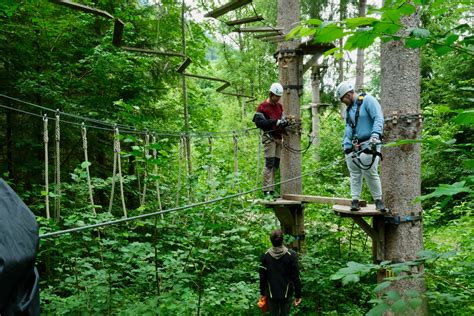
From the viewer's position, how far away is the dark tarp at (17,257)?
87 cm

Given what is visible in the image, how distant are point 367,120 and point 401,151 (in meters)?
0.41

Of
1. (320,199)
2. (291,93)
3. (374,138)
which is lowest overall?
(320,199)

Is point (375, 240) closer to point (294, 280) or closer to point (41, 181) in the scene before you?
point (294, 280)

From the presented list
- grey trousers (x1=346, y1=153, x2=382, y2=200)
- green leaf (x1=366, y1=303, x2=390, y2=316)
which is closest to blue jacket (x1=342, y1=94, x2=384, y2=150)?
grey trousers (x1=346, y1=153, x2=382, y2=200)

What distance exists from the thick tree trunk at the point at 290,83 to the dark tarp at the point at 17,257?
173 inches

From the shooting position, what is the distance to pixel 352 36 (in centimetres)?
115

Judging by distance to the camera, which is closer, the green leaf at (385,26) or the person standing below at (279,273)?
the green leaf at (385,26)

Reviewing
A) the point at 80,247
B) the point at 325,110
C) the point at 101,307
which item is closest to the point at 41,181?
the point at 80,247

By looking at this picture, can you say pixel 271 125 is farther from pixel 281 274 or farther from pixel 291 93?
pixel 281 274

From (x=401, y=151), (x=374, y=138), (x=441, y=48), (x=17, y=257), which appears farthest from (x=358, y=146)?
(x=17, y=257)

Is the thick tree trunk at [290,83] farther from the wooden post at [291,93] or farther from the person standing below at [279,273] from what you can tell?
the person standing below at [279,273]

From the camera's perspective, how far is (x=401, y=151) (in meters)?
3.74

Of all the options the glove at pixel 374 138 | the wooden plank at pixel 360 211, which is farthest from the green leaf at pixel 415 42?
the wooden plank at pixel 360 211

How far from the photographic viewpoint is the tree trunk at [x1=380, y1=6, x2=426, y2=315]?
3.68 meters
